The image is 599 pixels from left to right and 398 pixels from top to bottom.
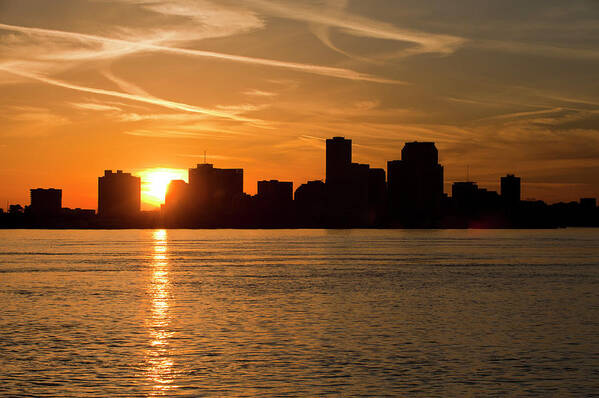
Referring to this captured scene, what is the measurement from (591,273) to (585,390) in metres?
86.8

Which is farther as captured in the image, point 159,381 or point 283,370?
point 283,370

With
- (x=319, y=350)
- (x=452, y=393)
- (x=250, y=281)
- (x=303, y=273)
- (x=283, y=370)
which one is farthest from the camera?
(x=303, y=273)

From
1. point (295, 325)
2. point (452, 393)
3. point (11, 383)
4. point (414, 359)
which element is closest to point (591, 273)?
point (295, 325)

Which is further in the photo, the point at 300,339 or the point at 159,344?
the point at 300,339

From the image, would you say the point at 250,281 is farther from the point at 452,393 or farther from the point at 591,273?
the point at 452,393

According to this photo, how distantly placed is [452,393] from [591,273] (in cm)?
8964

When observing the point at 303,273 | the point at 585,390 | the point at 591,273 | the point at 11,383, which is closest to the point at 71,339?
the point at 11,383

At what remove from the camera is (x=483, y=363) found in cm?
3900

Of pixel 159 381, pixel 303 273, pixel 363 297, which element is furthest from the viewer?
pixel 303 273

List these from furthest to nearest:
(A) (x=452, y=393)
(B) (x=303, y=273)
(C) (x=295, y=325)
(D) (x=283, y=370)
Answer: (B) (x=303, y=273) → (C) (x=295, y=325) → (D) (x=283, y=370) → (A) (x=452, y=393)

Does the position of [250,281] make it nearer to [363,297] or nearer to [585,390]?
[363,297]

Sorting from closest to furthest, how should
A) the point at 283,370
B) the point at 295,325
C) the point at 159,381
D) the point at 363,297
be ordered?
the point at 159,381, the point at 283,370, the point at 295,325, the point at 363,297

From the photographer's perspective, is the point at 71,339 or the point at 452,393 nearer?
the point at 452,393

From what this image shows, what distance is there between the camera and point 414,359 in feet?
131
